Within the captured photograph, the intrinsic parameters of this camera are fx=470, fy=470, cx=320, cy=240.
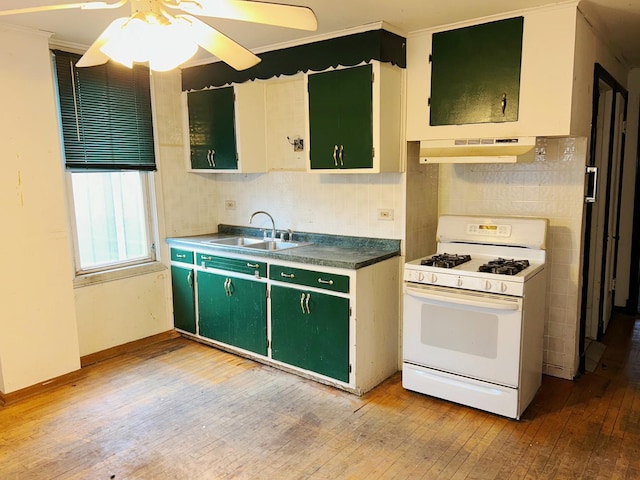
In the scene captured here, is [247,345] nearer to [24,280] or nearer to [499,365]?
[24,280]

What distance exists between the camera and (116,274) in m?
3.83

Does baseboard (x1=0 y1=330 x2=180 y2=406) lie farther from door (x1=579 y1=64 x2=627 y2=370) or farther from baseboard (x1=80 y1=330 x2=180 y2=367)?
door (x1=579 y1=64 x2=627 y2=370)

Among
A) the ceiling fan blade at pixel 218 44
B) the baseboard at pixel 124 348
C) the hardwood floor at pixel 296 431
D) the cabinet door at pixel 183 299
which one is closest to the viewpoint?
the ceiling fan blade at pixel 218 44

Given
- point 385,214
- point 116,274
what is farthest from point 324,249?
point 116,274

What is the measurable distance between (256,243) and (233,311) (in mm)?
671

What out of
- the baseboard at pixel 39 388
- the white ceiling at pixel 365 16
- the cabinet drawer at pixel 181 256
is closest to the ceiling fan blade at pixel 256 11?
the white ceiling at pixel 365 16

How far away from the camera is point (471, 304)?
2.76 m

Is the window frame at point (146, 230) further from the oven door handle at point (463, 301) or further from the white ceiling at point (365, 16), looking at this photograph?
the oven door handle at point (463, 301)

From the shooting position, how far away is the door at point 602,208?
11.0 feet

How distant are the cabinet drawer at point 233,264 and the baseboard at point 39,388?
1225 mm

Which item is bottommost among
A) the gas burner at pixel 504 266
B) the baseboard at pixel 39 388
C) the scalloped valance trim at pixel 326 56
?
the baseboard at pixel 39 388

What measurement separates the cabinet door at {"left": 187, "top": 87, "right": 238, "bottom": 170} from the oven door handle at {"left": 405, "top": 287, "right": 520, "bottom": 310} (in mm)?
1881

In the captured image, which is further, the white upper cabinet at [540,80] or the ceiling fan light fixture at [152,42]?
the white upper cabinet at [540,80]

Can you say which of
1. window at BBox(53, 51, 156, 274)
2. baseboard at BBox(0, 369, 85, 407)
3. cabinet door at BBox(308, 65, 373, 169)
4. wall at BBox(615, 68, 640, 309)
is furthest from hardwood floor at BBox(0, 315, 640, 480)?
cabinet door at BBox(308, 65, 373, 169)
